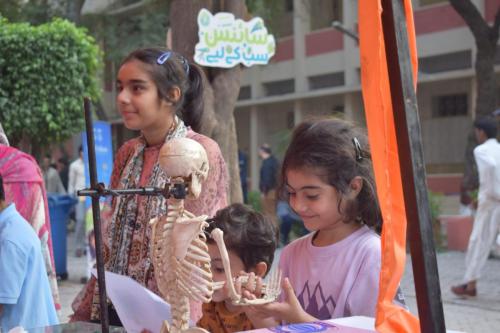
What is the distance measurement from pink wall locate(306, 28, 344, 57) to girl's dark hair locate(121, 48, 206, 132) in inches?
759

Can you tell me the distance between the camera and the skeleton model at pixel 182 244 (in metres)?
1.43

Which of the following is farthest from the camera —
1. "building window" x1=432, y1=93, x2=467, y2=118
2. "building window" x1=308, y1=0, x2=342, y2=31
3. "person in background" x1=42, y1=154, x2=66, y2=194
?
"building window" x1=308, y1=0, x2=342, y2=31

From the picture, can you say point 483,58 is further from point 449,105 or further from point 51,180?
point 51,180

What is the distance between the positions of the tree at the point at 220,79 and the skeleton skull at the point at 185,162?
4754 millimetres

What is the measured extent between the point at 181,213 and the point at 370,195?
87 cm

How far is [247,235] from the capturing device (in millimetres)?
2340

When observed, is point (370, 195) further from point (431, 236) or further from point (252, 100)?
point (252, 100)

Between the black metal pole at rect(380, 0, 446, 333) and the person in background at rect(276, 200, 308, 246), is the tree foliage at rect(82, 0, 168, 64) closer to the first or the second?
the person in background at rect(276, 200, 308, 246)

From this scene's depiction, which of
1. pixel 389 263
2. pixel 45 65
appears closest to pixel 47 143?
pixel 45 65

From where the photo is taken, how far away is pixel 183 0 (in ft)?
21.4

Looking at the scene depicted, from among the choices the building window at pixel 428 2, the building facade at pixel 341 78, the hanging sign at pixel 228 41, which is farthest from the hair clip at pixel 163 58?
the building window at pixel 428 2

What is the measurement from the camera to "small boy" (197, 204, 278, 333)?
2209 millimetres

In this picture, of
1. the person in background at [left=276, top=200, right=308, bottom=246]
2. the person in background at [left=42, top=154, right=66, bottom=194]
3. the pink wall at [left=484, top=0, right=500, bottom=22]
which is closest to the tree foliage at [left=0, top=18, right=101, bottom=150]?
the person in background at [left=276, top=200, right=308, bottom=246]

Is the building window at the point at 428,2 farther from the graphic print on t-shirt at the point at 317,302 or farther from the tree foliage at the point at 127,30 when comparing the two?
the graphic print on t-shirt at the point at 317,302
